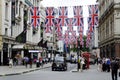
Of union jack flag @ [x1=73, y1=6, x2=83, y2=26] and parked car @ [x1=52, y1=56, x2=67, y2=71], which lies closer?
parked car @ [x1=52, y1=56, x2=67, y2=71]

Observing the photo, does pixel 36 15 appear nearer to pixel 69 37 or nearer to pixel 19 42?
pixel 19 42

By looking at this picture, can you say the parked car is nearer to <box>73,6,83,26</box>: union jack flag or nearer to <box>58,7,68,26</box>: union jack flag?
<box>58,7,68,26</box>: union jack flag

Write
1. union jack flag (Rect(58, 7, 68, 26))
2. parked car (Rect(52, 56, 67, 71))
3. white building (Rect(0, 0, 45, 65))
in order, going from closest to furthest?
parked car (Rect(52, 56, 67, 71)) → union jack flag (Rect(58, 7, 68, 26)) → white building (Rect(0, 0, 45, 65))

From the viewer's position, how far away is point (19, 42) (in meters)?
64.1

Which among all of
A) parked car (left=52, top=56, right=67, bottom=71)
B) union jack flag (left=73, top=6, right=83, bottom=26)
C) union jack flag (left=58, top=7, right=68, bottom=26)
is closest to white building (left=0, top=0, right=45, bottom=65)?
union jack flag (left=58, top=7, right=68, bottom=26)

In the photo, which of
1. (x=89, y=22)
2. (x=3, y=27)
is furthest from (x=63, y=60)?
(x=3, y=27)

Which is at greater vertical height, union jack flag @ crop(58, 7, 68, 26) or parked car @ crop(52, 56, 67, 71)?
union jack flag @ crop(58, 7, 68, 26)

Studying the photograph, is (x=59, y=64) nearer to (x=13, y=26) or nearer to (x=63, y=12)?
(x=63, y=12)

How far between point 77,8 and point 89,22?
3303 mm

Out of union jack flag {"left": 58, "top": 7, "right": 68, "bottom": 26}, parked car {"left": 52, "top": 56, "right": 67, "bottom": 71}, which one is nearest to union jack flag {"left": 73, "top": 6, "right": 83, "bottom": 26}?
union jack flag {"left": 58, "top": 7, "right": 68, "bottom": 26}

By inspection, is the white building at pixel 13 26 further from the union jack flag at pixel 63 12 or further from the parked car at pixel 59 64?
the parked car at pixel 59 64

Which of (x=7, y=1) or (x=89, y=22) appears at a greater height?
(x=7, y=1)

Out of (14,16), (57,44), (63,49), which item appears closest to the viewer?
(14,16)

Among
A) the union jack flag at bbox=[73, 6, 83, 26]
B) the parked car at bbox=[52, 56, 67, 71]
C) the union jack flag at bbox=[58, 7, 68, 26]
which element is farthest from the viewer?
the union jack flag at bbox=[58, 7, 68, 26]
